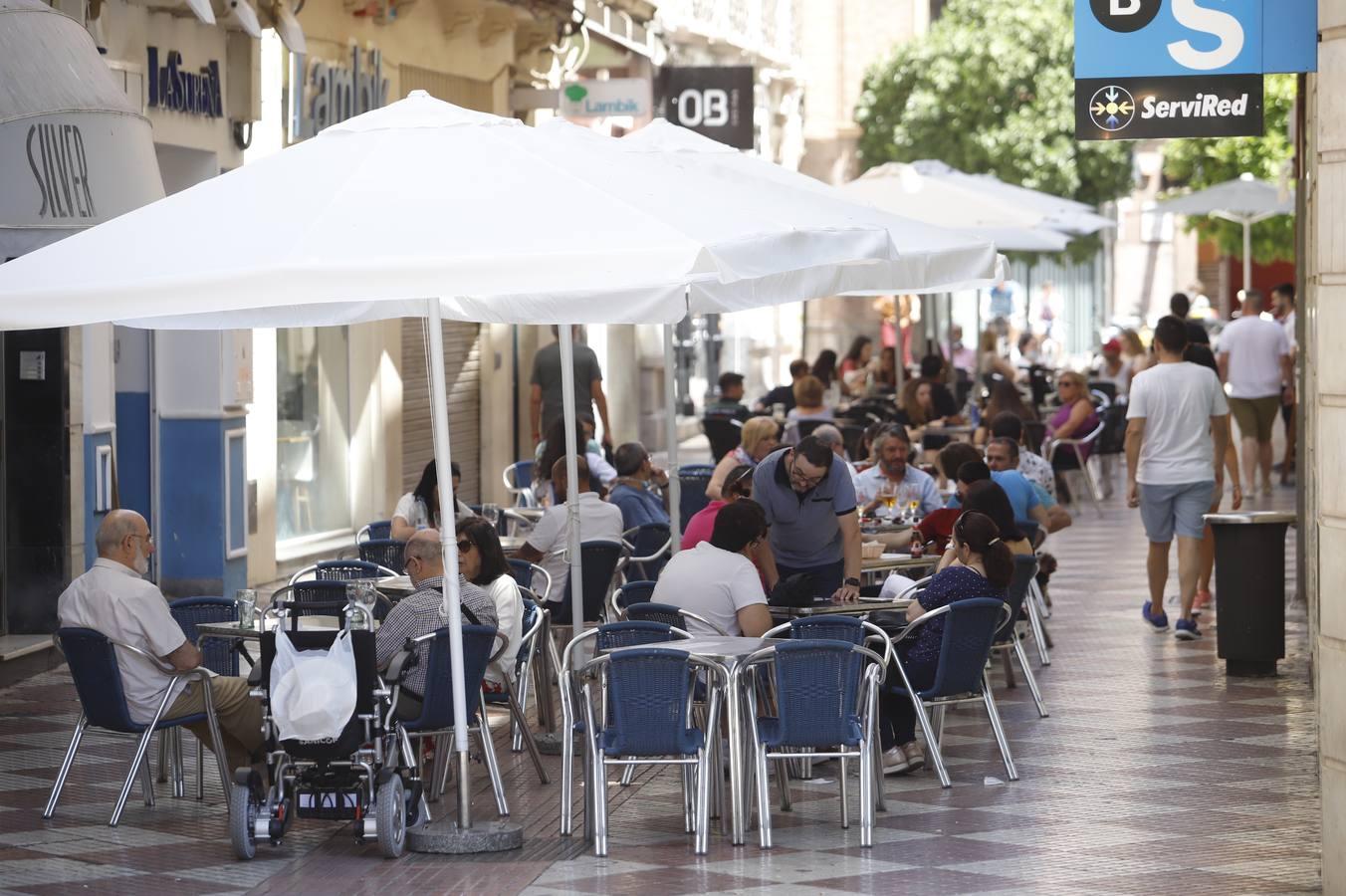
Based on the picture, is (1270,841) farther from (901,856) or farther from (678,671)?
(678,671)

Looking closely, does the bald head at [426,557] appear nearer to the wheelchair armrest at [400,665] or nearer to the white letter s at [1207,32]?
the wheelchair armrest at [400,665]

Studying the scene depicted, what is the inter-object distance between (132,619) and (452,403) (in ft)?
39.0

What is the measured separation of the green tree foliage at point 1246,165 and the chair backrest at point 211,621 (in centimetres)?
3245

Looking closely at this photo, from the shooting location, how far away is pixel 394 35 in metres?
18.4

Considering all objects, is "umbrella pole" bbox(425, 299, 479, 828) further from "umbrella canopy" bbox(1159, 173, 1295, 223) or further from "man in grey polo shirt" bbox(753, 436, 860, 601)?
"umbrella canopy" bbox(1159, 173, 1295, 223)

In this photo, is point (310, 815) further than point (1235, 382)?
No

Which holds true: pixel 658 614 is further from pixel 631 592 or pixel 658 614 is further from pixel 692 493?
pixel 692 493

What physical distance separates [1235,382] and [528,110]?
7.75 m

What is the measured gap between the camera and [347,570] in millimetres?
10414

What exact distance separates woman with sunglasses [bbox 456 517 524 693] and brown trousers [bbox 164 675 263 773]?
3.25ft

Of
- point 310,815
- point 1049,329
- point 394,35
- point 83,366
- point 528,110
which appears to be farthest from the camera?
point 1049,329

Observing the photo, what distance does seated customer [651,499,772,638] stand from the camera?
8797 mm

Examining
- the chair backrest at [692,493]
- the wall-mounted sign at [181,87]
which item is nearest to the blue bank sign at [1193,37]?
the chair backrest at [692,493]

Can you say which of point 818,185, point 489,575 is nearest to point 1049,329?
point 818,185
